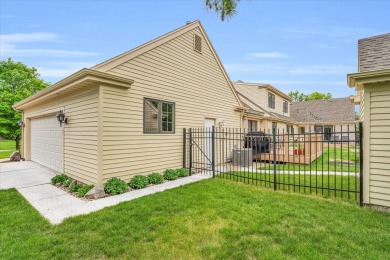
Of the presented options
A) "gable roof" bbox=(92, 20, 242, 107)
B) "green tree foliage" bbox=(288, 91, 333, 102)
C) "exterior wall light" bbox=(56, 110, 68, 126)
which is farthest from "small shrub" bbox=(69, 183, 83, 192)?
"green tree foliage" bbox=(288, 91, 333, 102)

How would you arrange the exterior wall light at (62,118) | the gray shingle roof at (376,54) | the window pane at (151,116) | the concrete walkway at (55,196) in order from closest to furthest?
1. the concrete walkway at (55,196)
2. the gray shingle roof at (376,54)
3. the window pane at (151,116)
4. the exterior wall light at (62,118)

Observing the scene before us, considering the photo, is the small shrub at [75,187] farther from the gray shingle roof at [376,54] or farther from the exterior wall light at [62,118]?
the gray shingle roof at [376,54]

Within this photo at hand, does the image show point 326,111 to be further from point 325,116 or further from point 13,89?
point 13,89

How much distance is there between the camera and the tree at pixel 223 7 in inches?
170

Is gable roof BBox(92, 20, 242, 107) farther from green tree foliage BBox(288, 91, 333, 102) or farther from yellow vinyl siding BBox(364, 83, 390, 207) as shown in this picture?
green tree foliage BBox(288, 91, 333, 102)

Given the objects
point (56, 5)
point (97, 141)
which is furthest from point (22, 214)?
point (56, 5)

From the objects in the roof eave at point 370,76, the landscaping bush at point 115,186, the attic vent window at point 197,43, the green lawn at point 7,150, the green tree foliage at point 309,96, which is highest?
the green tree foliage at point 309,96

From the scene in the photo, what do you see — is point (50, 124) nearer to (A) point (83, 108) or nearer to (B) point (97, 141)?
(A) point (83, 108)

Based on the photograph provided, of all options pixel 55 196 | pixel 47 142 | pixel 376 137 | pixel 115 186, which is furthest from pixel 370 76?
pixel 47 142

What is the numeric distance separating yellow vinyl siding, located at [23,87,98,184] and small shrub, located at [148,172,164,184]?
5.62ft

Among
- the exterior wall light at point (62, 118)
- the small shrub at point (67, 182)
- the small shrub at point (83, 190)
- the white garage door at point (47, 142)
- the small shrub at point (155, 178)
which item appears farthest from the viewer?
the white garage door at point (47, 142)

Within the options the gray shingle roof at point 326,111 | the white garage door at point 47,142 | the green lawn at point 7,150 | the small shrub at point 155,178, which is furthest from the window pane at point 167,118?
the gray shingle roof at point 326,111

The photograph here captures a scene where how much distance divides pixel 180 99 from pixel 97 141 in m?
3.73

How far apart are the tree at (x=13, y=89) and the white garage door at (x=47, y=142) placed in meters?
8.64
